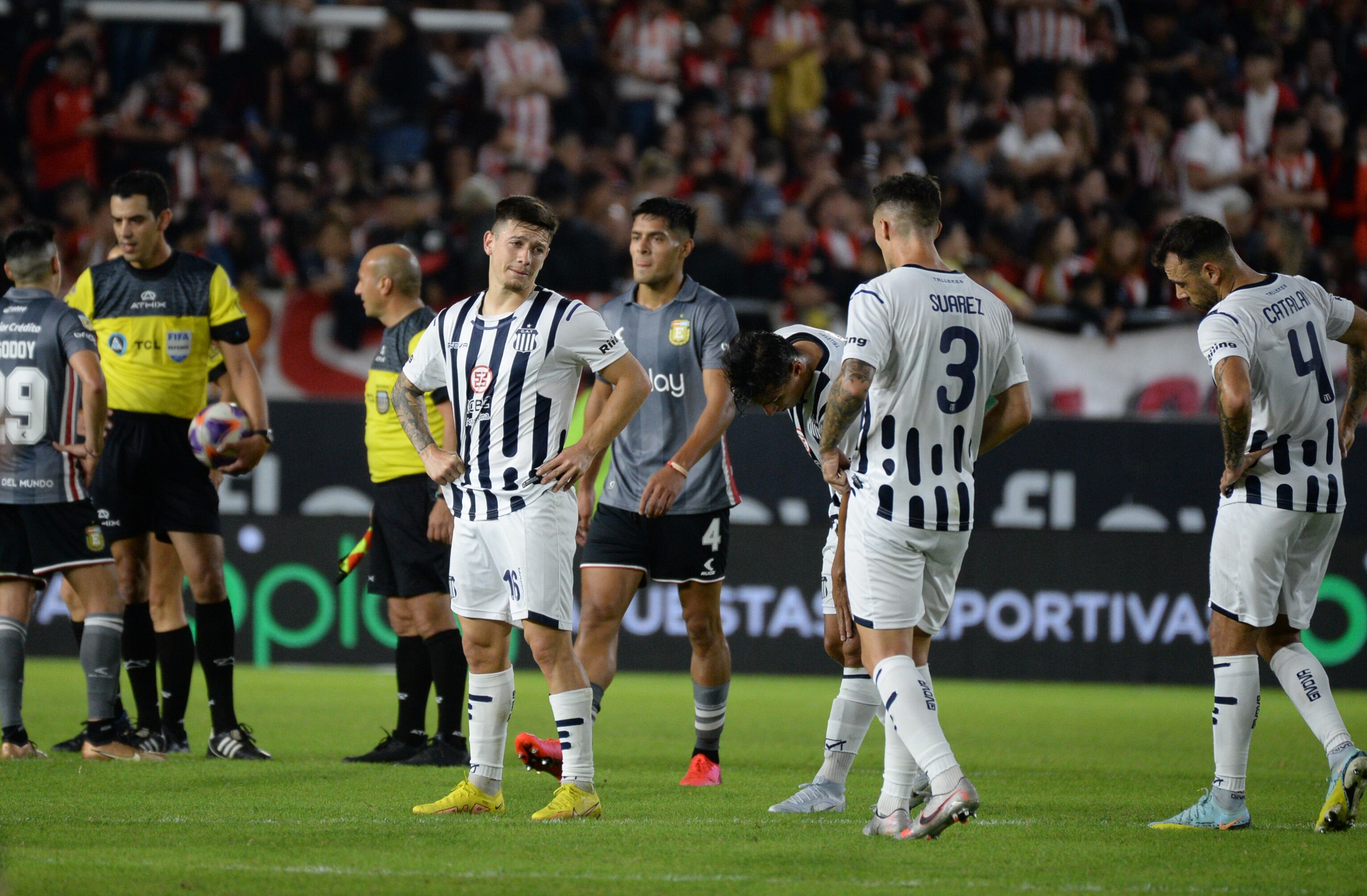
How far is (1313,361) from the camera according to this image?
5.98 metres

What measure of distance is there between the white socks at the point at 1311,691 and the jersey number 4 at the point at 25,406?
5.45 meters

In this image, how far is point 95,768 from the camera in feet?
22.9

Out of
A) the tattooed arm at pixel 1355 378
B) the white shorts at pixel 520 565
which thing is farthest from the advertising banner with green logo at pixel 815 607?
the white shorts at pixel 520 565

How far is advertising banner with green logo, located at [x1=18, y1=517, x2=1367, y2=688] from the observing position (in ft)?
38.6

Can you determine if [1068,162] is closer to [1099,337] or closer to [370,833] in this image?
[1099,337]

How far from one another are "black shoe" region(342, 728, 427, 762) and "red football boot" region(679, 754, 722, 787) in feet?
4.43

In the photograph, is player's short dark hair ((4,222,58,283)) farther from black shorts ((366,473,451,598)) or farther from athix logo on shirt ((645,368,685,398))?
athix logo on shirt ((645,368,685,398))

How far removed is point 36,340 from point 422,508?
75.4 inches

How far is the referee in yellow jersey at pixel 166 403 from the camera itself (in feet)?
24.7

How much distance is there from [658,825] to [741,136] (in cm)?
1086

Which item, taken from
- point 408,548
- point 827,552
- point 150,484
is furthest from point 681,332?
point 150,484

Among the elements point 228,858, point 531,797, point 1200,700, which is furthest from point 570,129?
point 228,858

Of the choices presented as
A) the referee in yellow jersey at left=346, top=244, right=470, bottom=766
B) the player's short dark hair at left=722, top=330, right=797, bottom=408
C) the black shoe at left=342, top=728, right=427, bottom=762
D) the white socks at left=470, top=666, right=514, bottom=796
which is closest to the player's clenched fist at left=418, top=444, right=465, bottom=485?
the white socks at left=470, top=666, right=514, bottom=796

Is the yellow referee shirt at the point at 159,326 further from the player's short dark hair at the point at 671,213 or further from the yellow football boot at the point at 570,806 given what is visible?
the yellow football boot at the point at 570,806
